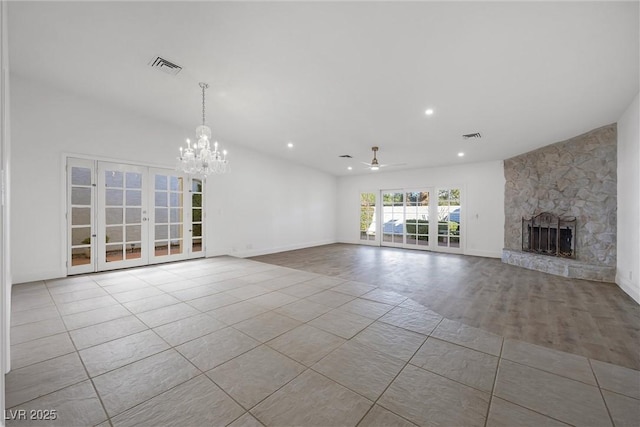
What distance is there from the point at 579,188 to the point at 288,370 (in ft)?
21.1

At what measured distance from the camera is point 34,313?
2834 millimetres

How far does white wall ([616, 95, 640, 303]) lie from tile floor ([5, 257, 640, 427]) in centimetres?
284

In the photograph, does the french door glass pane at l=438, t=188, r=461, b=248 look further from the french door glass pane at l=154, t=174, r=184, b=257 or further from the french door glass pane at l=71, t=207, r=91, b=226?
the french door glass pane at l=71, t=207, r=91, b=226

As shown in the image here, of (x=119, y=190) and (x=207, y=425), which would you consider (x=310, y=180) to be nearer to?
(x=119, y=190)

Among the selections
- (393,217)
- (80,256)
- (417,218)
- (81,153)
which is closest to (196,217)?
(80,256)

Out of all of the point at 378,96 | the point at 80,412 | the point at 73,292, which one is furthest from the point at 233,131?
the point at 80,412

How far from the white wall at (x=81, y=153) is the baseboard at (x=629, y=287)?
22.9 feet

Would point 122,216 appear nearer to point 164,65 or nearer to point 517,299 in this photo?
point 164,65

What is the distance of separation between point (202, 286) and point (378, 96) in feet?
12.5

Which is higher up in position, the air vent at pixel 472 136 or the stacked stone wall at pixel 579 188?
the air vent at pixel 472 136

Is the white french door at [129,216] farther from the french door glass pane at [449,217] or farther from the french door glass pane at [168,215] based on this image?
the french door glass pane at [449,217]

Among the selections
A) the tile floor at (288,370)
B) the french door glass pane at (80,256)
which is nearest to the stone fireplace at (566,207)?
the tile floor at (288,370)

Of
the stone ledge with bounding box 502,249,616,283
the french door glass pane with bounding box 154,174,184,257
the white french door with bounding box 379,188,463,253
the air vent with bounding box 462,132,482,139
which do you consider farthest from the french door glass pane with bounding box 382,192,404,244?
the french door glass pane with bounding box 154,174,184,257

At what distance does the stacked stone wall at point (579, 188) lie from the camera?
464cm
